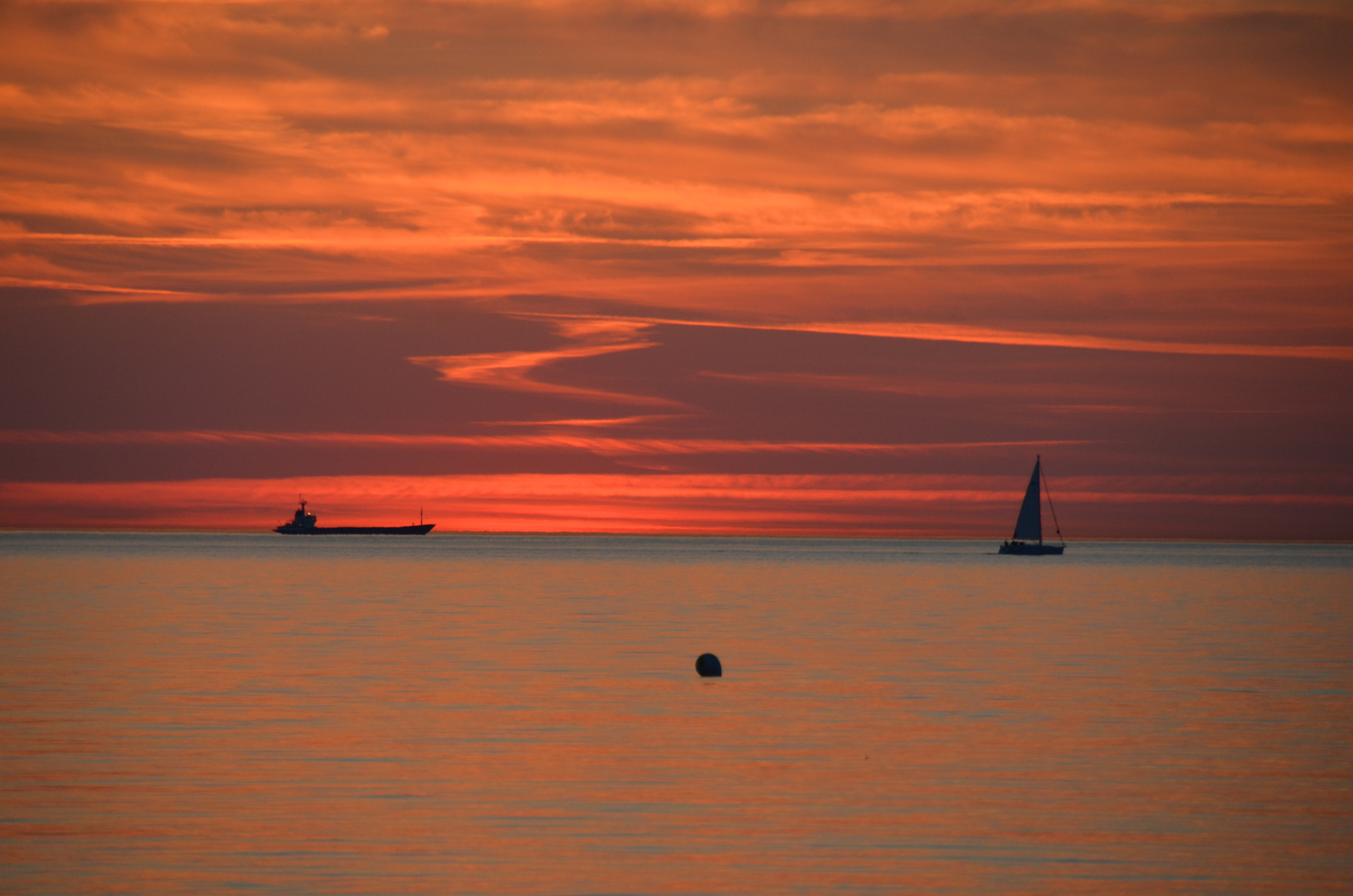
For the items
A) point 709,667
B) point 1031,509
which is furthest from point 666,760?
point 1031,509

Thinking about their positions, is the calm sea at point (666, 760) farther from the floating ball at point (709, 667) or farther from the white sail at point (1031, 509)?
the white sail at point (1031, 509)

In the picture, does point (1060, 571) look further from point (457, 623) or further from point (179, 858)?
point (179, 858)

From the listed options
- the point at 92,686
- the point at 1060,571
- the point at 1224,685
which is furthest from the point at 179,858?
the point at 1060,571

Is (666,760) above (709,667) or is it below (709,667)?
below

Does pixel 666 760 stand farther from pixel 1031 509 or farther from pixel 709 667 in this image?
pixel 1031 509

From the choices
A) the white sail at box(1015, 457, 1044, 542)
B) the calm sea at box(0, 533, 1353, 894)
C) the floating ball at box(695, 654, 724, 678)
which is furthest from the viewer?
the white sail at box(1015, 457, 1044, 542)

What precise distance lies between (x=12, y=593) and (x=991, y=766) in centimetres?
8436

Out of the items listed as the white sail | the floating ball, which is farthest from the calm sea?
the white sail

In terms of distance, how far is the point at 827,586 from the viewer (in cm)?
12512

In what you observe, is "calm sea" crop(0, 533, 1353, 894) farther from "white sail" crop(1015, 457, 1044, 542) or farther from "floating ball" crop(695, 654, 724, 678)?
"white sail" crop(1015, 457, 1044, 542)

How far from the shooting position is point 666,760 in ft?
101

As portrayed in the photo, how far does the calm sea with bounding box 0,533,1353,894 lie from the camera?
2178 cm

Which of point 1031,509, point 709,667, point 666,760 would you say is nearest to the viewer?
point 666,760

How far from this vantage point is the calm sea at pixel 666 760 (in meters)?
21.8
